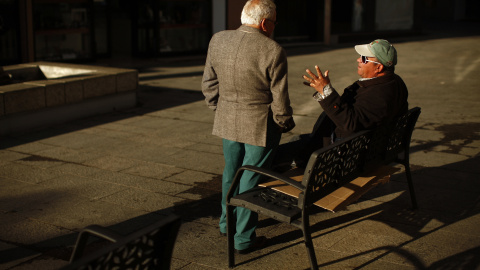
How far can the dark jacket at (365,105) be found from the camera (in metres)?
4.24

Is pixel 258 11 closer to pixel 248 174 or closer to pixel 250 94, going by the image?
pixel 250 94

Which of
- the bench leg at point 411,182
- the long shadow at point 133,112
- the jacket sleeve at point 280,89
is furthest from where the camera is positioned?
the long shadow at point 133,112

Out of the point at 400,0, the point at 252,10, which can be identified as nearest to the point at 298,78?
the point at 252,10

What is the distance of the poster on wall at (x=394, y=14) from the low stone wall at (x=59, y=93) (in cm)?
1678

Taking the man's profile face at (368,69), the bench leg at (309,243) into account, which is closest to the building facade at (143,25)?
the man's profile face at (368,69)

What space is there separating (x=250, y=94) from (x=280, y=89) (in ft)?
0.73

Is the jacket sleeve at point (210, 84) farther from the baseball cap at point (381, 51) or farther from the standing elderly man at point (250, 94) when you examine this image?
the baseball cap at point (381, 51)

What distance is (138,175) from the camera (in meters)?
6.00

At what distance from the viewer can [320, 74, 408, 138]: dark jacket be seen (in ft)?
13.9

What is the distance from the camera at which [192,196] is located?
5395 millimetres

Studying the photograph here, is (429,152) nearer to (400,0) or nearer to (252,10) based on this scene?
(252,10)

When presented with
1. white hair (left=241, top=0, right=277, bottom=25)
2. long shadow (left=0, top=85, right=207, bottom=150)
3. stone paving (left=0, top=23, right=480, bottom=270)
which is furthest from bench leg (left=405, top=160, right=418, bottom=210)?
long shadow (left=0, top=85, right=207, bottom=150)

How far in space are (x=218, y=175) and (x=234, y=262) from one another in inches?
80.5

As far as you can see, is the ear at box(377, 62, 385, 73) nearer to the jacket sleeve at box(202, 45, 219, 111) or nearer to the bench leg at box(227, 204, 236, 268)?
the jacket sleeve at box(202, 45, 219, 111)
